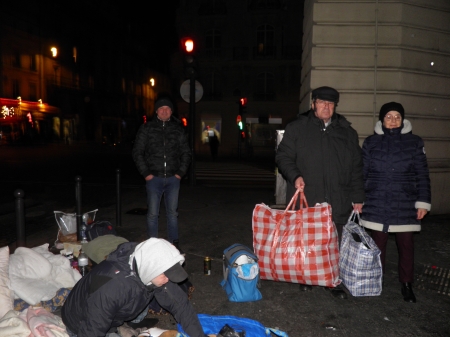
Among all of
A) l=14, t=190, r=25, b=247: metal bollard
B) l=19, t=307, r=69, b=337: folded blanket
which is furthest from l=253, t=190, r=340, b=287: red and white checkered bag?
l=14, t=190, r=25, b=247: metal bollard

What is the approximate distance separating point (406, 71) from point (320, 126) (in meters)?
3.98

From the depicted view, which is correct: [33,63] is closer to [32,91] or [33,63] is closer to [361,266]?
[32,91]

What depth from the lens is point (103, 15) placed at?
4756 cm

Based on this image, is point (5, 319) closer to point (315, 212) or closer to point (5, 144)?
point (315, 212)

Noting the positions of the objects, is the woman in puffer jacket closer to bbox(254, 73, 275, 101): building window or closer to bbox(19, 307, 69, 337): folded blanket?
bbox(19, 307, 69, 337): folded blanket

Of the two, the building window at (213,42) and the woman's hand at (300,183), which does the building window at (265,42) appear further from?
the woman's hand at (300,183)

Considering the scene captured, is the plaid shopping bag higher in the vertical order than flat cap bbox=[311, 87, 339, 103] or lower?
lower

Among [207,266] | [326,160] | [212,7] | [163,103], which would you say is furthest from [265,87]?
[326,160]

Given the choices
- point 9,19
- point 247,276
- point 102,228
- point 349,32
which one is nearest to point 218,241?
point 102,228

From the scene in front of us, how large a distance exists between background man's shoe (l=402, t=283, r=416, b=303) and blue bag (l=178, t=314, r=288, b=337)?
1.62 m

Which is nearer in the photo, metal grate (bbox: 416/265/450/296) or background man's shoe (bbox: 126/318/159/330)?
background man's shoe (bbox: 126/318/159/330)

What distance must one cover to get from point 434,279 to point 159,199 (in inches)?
139

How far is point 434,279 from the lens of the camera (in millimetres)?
4559

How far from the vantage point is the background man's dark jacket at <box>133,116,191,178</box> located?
5.14 meters
